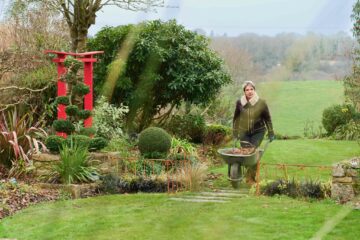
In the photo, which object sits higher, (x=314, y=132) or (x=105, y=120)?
(x=105, y=120)

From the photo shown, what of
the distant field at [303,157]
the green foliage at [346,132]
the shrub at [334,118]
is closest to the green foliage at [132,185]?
the distant field at [303,157]

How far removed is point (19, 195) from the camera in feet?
23.2

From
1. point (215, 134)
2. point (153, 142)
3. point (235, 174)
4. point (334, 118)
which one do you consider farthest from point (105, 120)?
point (334, 118)

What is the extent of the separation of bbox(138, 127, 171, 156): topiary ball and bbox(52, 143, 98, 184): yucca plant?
1.65 m

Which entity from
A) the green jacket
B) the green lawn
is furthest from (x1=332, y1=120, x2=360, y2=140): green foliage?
the green lawn

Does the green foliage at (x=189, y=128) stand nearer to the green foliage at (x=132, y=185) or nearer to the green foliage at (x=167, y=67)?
the green foliage at (x=167, y=67)

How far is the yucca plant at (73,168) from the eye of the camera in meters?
7.72

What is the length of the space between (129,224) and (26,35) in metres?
10.6

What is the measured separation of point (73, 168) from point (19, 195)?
34.7 inches

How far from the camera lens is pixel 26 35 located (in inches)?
580

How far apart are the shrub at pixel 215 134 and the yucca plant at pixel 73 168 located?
4.63 m

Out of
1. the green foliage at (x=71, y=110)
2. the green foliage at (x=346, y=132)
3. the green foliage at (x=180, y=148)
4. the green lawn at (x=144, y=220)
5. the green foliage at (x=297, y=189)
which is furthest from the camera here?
the green foliage at (x=346, y=132)

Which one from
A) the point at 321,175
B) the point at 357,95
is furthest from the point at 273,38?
the point at 357,95

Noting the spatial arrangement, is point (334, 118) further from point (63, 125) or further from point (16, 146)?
point (16, 146)
